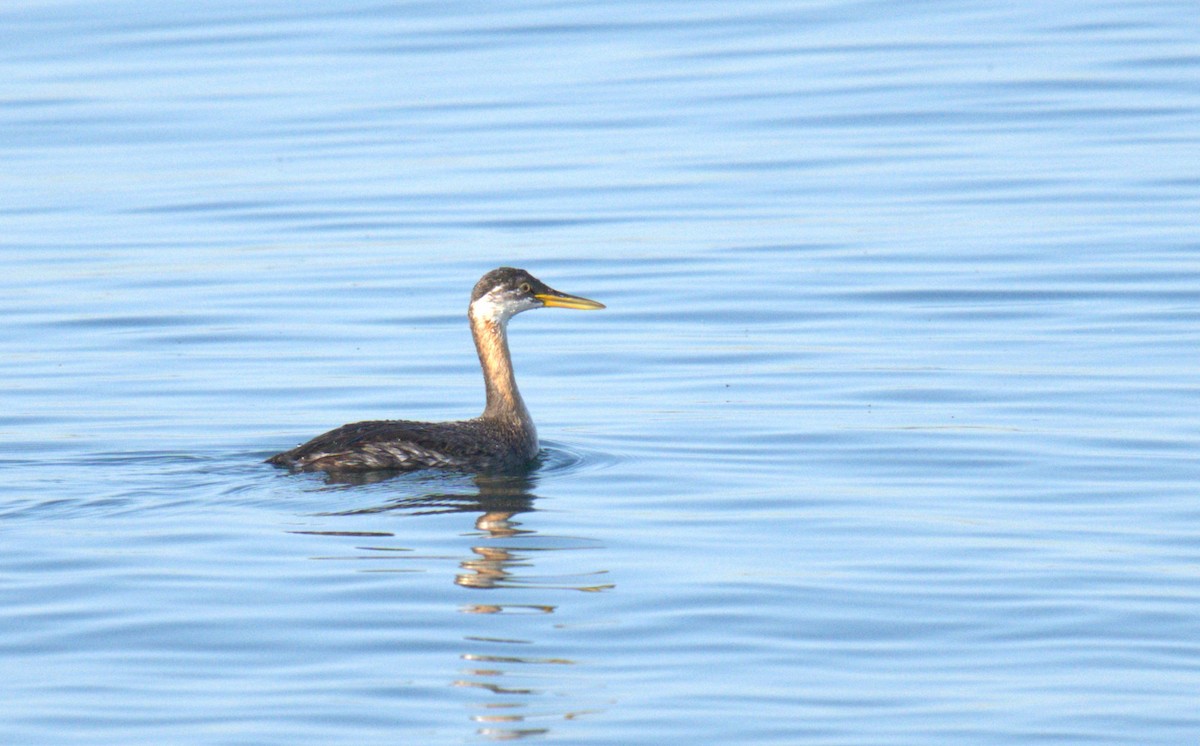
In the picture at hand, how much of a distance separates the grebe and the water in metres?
0.22

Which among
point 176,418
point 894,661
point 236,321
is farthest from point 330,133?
point 894,661

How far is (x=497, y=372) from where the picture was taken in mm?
14461

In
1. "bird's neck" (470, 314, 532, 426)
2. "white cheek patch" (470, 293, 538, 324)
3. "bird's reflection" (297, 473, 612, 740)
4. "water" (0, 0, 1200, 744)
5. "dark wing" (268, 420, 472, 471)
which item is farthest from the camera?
"white cheek patch" (470, 293, 538, 324)

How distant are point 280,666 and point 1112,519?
16.3 feet

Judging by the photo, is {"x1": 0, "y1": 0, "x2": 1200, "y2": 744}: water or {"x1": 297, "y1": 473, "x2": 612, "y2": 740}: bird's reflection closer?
{"x1": 297, "y1": 473, "x2": 612, "y2": 740}: bird's reflection

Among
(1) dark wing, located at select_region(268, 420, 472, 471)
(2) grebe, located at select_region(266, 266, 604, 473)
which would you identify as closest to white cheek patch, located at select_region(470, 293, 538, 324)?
(2) grebe, located at select_region(266, 266, 604, 473)

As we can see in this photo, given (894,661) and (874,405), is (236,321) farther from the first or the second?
(894,661)

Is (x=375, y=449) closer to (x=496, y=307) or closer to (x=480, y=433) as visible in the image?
(x=480, y=433)

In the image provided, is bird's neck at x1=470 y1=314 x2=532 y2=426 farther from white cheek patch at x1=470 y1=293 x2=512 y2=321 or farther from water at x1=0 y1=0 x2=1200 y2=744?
water at x1=0 y1=0 x2=1200 y2=744

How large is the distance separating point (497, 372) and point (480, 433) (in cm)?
79

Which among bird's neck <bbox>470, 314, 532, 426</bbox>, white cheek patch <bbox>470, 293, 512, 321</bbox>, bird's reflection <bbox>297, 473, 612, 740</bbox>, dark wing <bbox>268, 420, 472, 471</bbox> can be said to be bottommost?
bird's reflection <bbox>297, 473, 612, 740</bbox>

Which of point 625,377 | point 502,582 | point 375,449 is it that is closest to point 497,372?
point 375,449

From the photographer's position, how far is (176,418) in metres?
14.8

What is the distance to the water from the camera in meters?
8.99
